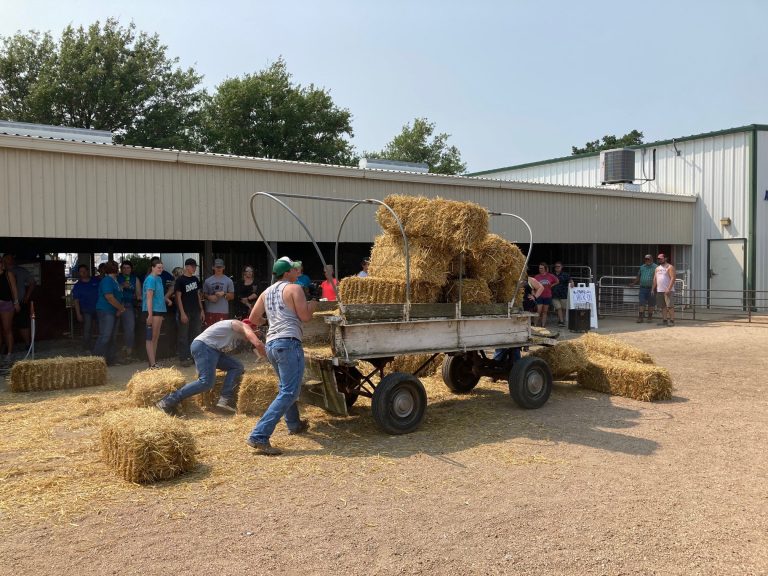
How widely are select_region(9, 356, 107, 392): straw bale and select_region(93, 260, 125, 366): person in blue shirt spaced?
1535mm

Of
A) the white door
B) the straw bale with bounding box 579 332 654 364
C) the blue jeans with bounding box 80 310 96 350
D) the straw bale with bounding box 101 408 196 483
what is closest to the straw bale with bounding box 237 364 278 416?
the straw bale with bounding box 101 408 196 483

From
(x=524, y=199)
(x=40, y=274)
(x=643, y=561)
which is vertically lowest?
(x=643, y=561)

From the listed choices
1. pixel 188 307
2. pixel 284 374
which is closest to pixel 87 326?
pixel 188 307

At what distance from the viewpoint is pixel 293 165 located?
44.1ft

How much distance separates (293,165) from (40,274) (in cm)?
693

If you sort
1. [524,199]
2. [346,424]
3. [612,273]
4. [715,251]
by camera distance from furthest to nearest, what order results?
[612,273]
[715,251]
[524,199]
[346,424]

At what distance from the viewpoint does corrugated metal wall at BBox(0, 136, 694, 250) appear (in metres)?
10.5

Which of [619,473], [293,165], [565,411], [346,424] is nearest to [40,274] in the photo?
[293,165]

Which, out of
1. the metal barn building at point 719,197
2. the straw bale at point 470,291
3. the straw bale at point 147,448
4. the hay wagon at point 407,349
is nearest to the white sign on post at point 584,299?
the metal barn building at point 719,197

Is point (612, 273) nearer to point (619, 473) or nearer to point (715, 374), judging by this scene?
point (715, 374)

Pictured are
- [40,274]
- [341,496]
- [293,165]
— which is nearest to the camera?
[341,496]

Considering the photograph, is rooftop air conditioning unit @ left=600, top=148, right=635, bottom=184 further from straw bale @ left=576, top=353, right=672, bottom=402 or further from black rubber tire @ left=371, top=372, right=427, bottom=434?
black rubber tire @ left=371, top=372, right=427, bottom=434

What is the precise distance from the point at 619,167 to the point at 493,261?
59.8 ft

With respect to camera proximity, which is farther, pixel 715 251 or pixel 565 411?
pixel 715 251
